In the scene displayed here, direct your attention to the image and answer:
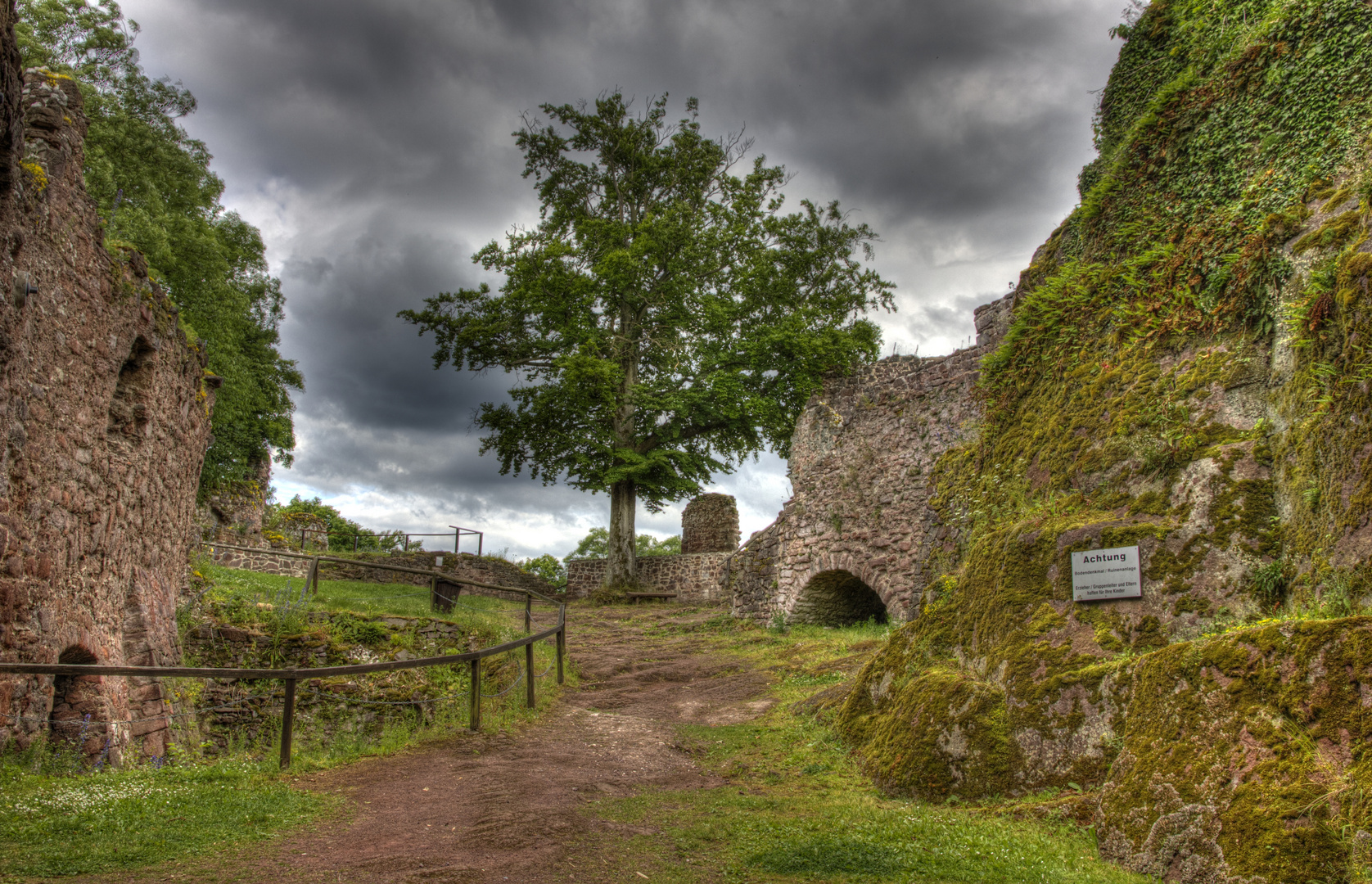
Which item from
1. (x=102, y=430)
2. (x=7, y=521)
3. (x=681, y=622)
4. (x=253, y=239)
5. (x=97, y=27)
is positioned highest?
(x=97, y=27)

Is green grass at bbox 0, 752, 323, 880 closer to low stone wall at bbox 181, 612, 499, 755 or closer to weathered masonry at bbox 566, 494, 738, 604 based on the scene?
low stone wall at bbox 181, 612, 499, 755

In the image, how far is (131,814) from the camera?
4105mm

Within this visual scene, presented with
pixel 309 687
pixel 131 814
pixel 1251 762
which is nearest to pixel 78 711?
pixel 131 814

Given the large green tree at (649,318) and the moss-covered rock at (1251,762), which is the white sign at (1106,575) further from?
the large green tree at (649,318)

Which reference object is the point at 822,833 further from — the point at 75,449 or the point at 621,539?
the point at 621,539

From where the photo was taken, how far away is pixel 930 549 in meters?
10.8

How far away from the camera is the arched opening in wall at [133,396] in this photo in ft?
24.4

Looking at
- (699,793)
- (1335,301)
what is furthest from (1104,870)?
(1335,301)

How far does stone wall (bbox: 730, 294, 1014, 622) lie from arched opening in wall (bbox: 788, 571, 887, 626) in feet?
0.42

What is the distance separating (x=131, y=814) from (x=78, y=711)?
3026 mm

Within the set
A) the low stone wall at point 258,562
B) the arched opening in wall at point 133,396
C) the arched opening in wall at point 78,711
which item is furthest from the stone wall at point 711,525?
the arched opening in wall at point 78,711

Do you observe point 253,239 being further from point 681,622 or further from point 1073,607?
point 1073,607

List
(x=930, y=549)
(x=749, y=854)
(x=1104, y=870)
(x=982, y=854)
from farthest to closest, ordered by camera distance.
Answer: (x=930, y=549) < (x=749, y=854) < (x=982, y=854) < (x=1104, y=870)

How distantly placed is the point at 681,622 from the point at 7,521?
12704 mm
